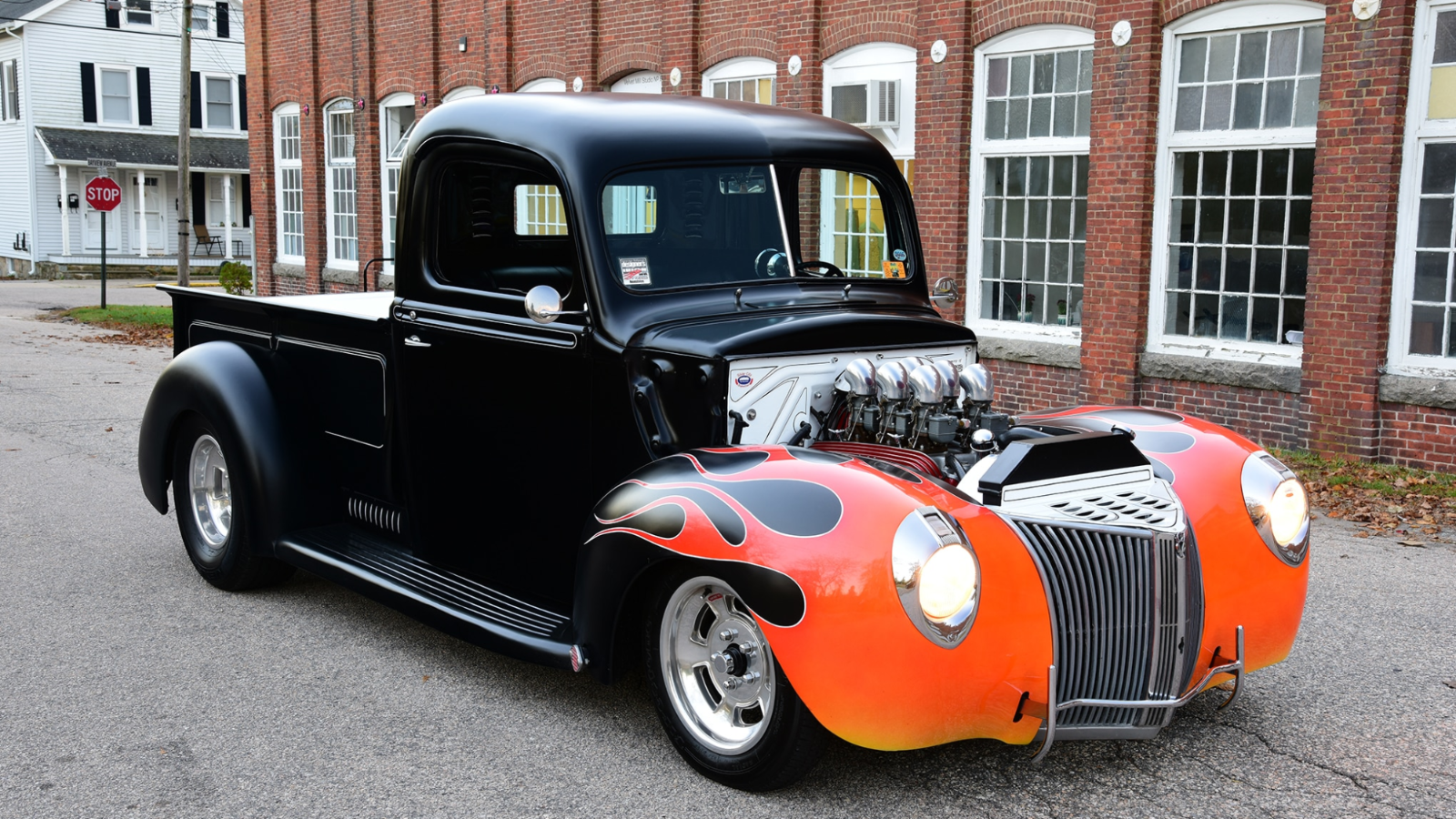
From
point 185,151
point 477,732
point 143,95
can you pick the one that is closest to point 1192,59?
point 477,732

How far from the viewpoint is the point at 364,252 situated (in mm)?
20547

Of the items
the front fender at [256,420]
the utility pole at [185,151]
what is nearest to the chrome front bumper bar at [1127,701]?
the front fender at [256,420]

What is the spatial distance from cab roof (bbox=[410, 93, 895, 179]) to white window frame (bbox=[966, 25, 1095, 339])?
6768 mm

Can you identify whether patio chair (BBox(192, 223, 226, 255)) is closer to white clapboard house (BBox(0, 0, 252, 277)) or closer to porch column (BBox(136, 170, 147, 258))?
white clapboard house (BBox(0, 0, 252, 277))

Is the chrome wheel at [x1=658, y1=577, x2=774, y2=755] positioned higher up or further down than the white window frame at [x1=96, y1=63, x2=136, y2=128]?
further down

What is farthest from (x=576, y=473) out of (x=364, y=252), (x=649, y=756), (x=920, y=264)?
(x=364, y=252)

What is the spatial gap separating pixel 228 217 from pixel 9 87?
678cm

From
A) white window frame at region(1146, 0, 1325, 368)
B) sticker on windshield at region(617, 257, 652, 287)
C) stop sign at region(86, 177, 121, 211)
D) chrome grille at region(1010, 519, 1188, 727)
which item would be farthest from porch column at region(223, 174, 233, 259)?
chrome grille at region(1010, 519, 1188, 727)

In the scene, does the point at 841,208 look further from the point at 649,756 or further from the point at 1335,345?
the point at 1335,345

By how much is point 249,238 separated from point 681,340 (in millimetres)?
37972

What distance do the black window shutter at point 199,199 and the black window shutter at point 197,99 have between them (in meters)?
1.55

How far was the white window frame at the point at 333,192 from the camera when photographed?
69.3ft

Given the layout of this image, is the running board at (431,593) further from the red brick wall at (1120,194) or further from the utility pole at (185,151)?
the utility pole at (185,151)

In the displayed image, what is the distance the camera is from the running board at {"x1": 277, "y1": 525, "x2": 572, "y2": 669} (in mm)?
4219
